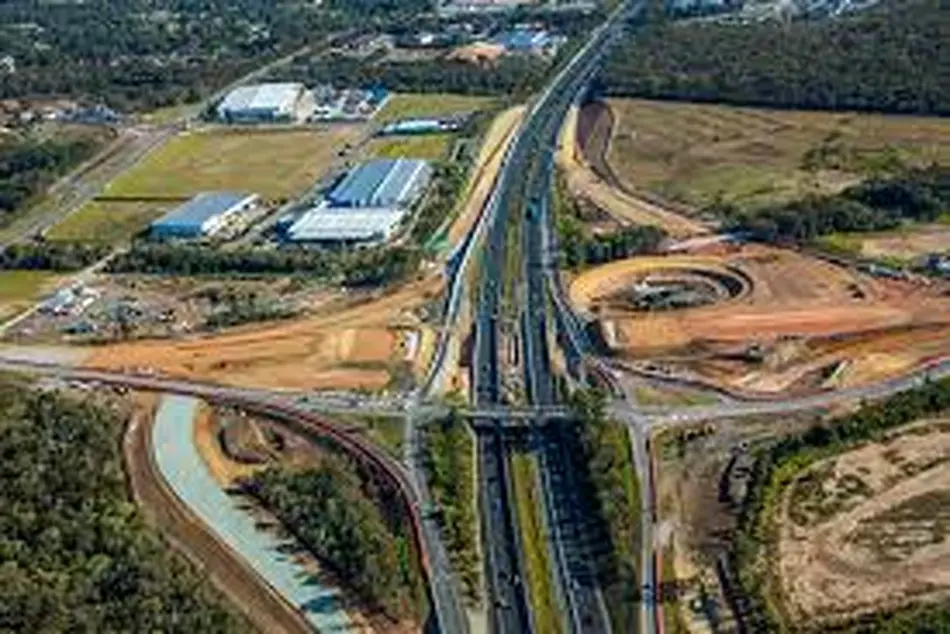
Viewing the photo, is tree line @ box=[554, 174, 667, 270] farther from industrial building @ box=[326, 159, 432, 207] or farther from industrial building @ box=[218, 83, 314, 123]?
industrial building @ box=[218, 83, 314, 123]

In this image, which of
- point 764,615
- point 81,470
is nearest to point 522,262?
point 81,470

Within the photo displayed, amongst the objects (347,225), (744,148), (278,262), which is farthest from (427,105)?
(278,262)

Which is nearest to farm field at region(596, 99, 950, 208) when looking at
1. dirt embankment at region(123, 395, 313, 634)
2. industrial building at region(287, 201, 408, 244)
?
industrial building at region(287, 201, 408, 244)

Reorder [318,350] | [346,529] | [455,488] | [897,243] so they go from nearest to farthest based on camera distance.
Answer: [346,529] → [455,488] → [318,350] → [897,243]

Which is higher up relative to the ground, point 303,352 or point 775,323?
point 303,352

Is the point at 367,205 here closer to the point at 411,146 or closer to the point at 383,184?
the point at 383,184

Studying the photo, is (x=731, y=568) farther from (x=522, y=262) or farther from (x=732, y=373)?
(x=522, y=262)
